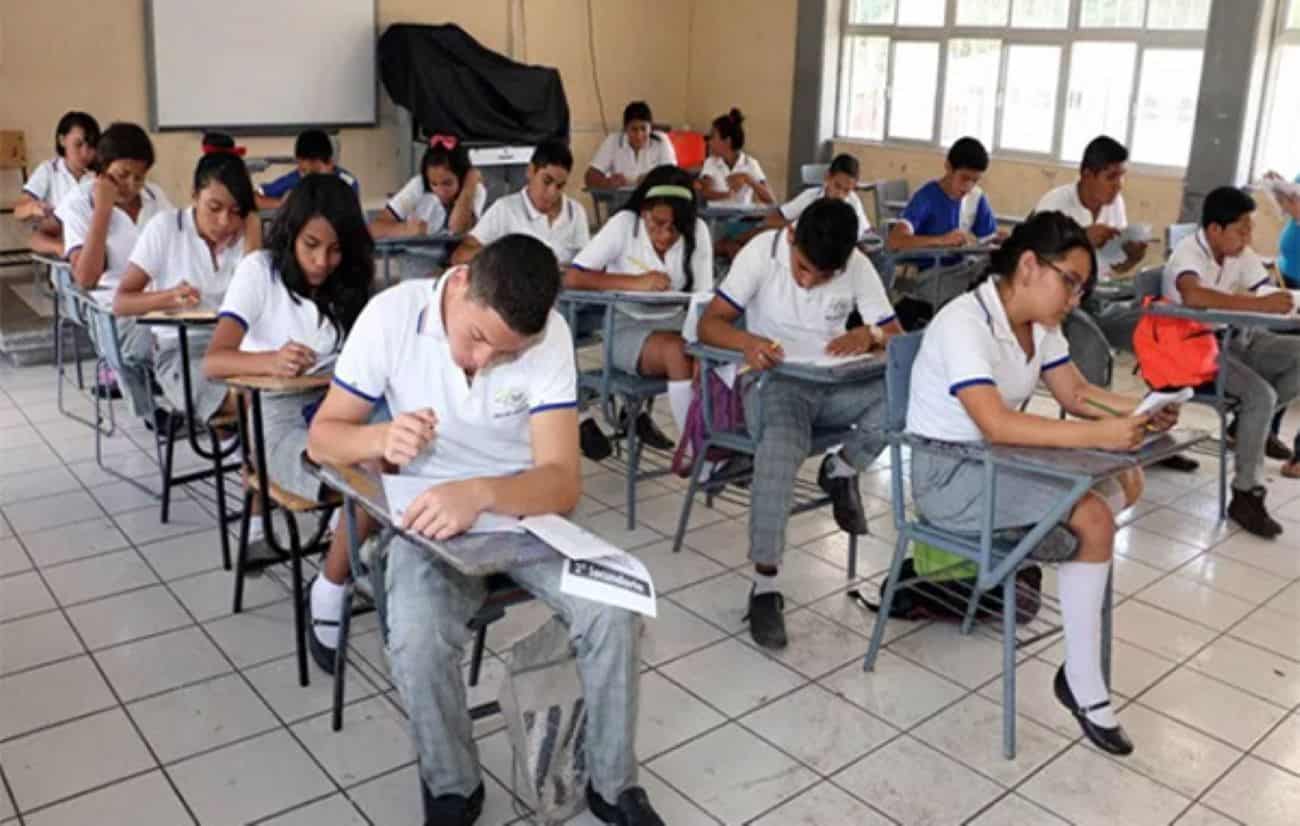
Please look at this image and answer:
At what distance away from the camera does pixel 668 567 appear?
10.7 ft

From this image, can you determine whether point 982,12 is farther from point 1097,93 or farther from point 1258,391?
point 1258,391

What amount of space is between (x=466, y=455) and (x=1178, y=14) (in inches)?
226

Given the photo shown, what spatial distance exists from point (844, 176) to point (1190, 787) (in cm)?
368

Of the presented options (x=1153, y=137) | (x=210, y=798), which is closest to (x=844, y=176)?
(x=1153, y=137)

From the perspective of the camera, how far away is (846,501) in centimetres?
319

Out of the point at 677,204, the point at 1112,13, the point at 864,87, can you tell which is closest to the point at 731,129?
the point at 864,87

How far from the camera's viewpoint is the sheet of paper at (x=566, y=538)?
1709 millimetres

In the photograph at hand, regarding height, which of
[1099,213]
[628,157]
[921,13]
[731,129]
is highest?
[921,13]

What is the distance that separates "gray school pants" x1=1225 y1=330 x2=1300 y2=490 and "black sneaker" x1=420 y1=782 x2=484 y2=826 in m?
2.90

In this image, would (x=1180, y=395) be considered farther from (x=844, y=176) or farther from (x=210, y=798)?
(x=844, y=176)

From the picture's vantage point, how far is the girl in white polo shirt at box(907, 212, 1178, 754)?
91.0 inches

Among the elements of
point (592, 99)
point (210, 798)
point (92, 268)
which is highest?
point (592, 99)

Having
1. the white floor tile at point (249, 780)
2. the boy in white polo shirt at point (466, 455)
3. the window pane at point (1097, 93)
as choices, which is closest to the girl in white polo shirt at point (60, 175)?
the white floor tile at point (249, 780)

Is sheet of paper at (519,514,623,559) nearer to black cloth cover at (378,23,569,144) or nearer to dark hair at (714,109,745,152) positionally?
dark hair at (714,109,745,152)
